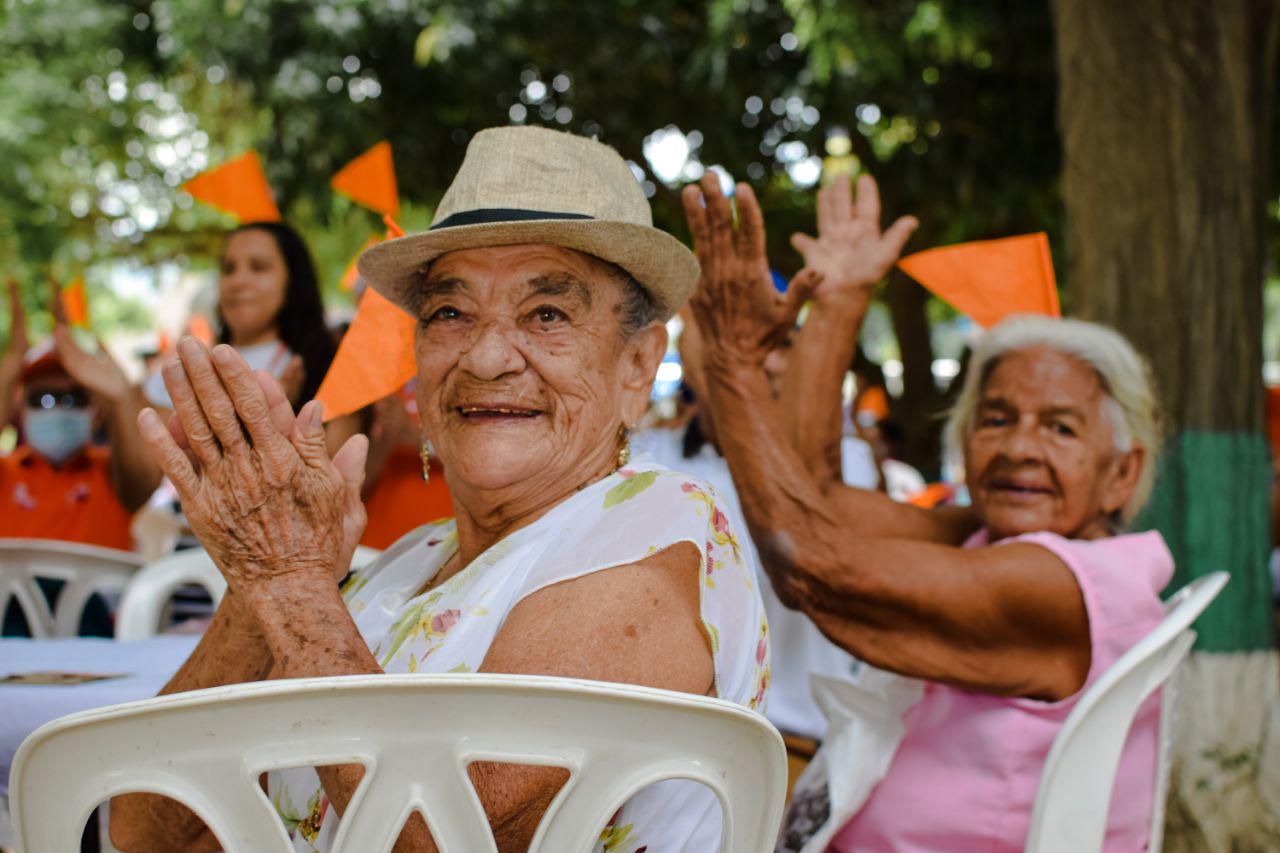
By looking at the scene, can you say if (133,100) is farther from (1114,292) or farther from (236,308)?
(1114,292)

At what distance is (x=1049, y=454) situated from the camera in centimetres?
245

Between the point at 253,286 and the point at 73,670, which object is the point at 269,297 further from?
the point at 73,670

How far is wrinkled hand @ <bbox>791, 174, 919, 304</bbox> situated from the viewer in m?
2.62

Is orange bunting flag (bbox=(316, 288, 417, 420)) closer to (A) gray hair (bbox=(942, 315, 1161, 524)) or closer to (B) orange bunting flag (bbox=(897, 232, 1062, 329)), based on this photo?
(B) orange bunting flag (bbox=(897, 232, 1062, 329))

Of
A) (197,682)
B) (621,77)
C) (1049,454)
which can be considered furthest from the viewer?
(621,77)

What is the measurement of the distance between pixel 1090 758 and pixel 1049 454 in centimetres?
74

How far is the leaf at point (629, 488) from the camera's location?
177 cm

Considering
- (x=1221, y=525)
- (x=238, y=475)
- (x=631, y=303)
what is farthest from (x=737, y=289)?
(x=1221, y=525)

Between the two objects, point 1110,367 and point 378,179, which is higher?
point 378,179

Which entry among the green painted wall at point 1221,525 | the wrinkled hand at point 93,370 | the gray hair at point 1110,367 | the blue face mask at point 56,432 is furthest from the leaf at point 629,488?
the blue face mask at point 56,432

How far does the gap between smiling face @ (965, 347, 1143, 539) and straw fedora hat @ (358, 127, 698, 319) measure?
97cm

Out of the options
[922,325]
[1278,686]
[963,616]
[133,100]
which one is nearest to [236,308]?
[963,616]

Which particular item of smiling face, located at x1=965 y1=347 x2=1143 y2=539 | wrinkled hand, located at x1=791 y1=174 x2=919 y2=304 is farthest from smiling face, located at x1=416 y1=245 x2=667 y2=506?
smiling face, located at x1=965 y1=347 x2=1143 y2=539

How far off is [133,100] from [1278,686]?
14.0 metres
